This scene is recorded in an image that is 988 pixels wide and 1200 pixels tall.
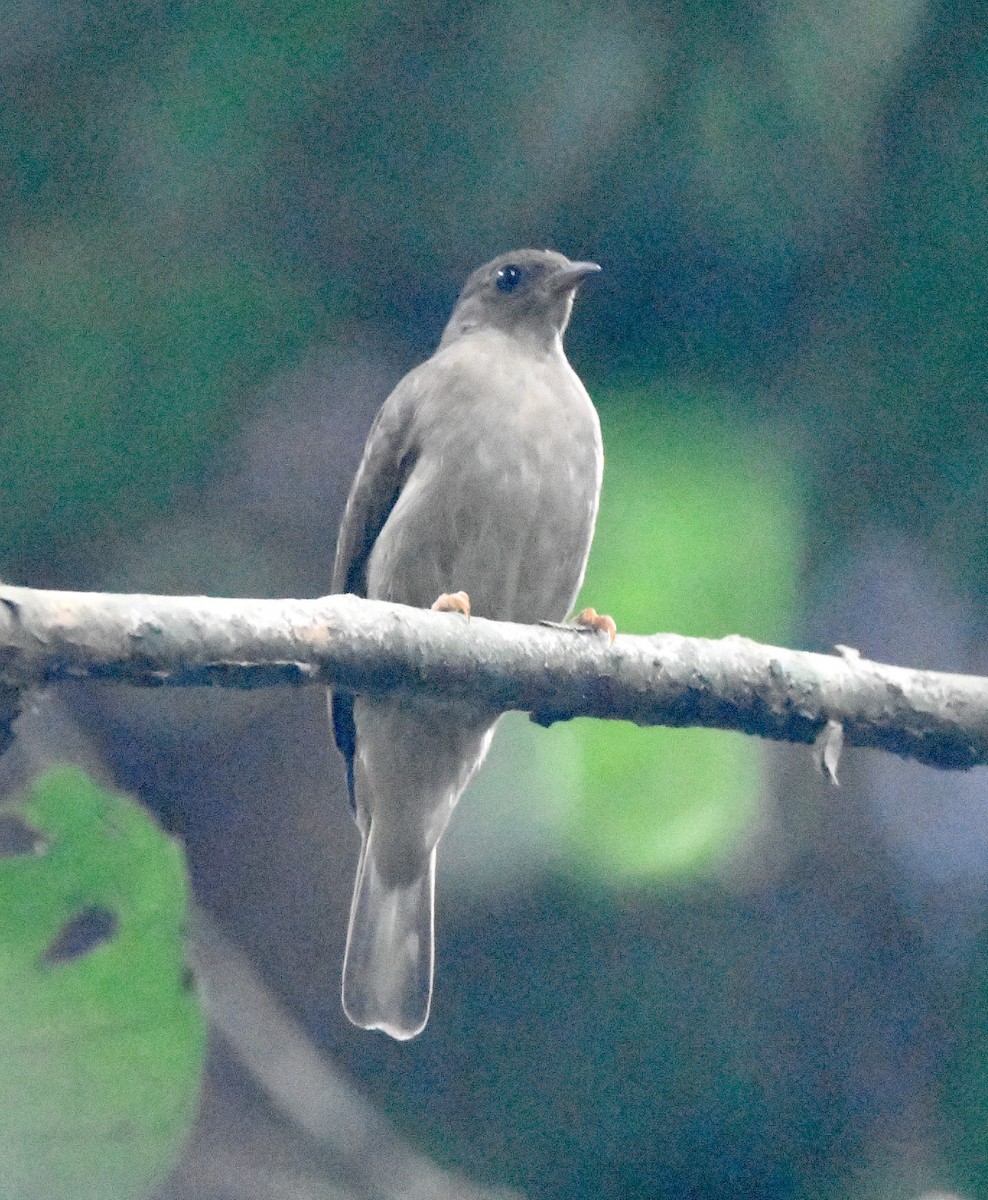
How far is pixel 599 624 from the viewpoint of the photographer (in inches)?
75.9

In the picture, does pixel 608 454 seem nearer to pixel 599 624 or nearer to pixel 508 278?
pixel 599 624

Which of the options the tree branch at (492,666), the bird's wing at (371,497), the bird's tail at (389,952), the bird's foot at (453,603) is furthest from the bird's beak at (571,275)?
the bird's tail at (389,952)

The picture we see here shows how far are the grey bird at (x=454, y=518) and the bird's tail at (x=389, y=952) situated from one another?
35 millimetres

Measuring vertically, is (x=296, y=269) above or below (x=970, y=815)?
above

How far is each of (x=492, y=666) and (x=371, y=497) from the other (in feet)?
2.72

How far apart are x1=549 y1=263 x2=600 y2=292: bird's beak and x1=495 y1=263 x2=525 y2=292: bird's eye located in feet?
0.29

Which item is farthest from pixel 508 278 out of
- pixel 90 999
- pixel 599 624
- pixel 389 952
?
pixel 90 999

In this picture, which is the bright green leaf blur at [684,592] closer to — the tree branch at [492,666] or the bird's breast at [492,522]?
the tree branch at [492,666]

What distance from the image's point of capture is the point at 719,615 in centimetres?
188

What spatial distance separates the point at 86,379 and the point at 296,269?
1.01 ft

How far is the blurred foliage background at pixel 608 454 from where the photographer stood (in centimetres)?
167

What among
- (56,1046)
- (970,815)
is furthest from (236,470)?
(970,815)

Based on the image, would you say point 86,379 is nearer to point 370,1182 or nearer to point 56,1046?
point 56,1046

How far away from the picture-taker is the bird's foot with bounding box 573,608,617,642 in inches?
74.4
